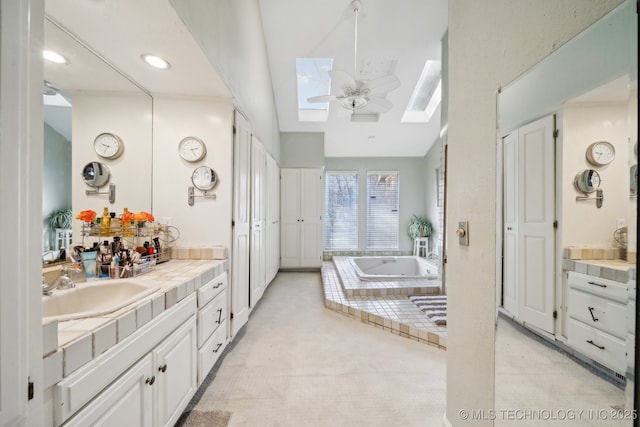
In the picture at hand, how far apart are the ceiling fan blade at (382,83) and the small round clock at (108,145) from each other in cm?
231

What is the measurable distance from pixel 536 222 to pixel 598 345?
33 cm

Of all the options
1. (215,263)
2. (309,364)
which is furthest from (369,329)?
(215,263)

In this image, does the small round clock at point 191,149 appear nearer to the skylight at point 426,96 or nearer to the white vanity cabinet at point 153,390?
the white vanity cabinet at point 153,390

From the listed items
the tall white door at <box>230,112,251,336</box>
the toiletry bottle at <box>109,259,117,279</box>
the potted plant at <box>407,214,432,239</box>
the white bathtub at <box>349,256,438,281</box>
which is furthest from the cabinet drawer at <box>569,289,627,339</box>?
the potted plant at <box>407,214,432,239</box>

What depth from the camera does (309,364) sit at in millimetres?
2068

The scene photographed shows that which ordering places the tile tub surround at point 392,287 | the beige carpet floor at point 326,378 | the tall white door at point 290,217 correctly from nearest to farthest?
the beige carpet floor at point 326,378, the tile tub surround at point 392,287, the tall white door at point 290,217

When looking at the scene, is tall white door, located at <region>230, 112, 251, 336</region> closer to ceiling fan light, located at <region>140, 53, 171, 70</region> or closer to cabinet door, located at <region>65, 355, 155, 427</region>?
ceiling fan light, located at <region>140, 53, 171, 70</region>

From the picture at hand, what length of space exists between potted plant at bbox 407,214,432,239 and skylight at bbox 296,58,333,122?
286 cm

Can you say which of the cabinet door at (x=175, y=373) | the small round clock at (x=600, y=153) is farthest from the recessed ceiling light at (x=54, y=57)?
the small round clock at (x=600, y=153)

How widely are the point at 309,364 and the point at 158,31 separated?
2.36m

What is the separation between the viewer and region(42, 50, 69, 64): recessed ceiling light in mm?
1370

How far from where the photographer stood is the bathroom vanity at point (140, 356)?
0.77m

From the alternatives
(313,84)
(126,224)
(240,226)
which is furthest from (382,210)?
(126,224)

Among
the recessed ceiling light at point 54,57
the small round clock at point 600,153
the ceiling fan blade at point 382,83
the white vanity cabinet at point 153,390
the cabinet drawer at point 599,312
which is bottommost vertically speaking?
the white vanity cabinet at point 153,390
